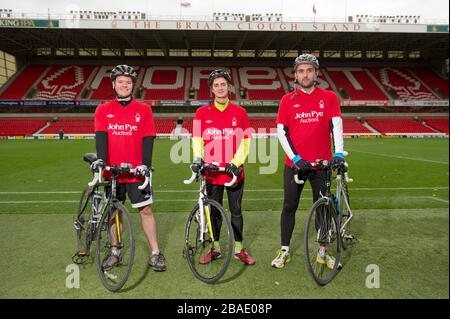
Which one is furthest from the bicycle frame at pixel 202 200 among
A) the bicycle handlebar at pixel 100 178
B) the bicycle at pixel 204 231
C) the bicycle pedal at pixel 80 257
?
the bicycle pedal at pixel 80 257

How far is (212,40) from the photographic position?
38.7 meters

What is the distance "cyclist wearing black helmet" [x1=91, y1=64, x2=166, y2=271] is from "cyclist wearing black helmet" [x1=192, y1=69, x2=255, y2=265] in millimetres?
559

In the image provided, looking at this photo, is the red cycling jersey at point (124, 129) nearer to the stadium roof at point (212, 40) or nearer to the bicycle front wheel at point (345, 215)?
the bicycle front wheel at point (345, 215)

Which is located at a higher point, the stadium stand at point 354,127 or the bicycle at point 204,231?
the stadium stand at point 354,127

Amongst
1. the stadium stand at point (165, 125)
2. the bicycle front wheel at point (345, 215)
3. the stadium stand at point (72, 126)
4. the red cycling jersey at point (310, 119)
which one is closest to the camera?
the red cycling jersey at point (310, 119)

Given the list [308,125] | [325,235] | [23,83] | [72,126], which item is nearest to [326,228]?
[325,235]

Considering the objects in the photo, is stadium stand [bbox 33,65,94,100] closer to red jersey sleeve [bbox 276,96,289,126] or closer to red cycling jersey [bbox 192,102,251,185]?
red cycling jersey [bbox 192,102,251,185]

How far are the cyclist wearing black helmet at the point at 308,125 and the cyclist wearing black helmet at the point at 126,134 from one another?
4.93 feet

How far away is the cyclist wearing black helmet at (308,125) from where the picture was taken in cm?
387

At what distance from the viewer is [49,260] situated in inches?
168

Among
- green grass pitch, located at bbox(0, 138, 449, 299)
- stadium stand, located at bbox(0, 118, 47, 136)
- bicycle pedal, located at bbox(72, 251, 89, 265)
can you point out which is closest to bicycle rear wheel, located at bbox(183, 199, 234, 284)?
green grass pitch, located at bbox(0, 138, 449, 299)


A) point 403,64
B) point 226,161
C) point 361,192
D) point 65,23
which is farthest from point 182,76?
point 226,161

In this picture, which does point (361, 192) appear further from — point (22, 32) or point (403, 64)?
point (403, 64)

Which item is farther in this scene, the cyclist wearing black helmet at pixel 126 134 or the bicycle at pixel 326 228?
the cyclist wearing black helmet at pixel 126 134
